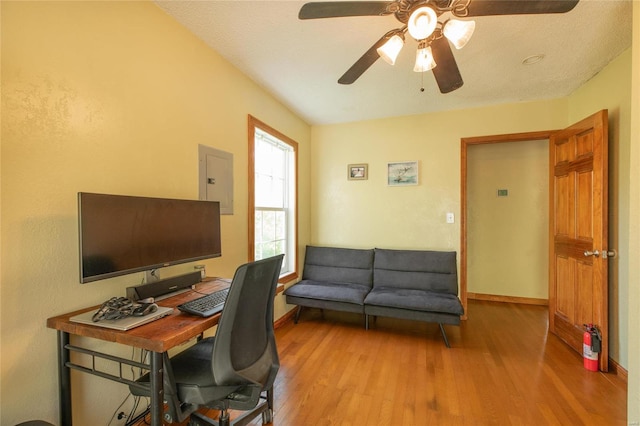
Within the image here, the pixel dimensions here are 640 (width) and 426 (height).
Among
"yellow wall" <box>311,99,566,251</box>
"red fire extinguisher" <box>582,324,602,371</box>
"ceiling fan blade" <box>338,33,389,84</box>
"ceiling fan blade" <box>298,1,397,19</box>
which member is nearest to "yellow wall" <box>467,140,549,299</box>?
"yellow wall" <box>311,99,566,251</box>

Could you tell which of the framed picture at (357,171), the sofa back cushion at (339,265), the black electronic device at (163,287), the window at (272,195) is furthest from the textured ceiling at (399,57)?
the sofa back cushion at (339,265)

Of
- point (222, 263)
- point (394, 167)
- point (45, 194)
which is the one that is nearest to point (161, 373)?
point (45, 194)

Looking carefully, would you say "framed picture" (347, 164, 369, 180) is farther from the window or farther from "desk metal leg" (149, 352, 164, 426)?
"desk metal leg" (149, 352, 164, 426)

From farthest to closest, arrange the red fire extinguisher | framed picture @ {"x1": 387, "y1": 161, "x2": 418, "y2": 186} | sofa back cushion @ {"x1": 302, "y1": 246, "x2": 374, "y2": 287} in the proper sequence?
framed picture @ {"x1": 387, "y1": 161, "x2": 418, "y2": 186}, sofa back cushion @ {"x1": 302, "y1": 246, "x2": 374, "y2": 287}, the red fire extinguisher

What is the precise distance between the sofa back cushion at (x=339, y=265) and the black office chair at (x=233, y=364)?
2034 mm

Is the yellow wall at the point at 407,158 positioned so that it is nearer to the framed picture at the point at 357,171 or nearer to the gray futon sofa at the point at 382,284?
the framed picture at the point at 357,171

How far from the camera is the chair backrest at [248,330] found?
1136mm

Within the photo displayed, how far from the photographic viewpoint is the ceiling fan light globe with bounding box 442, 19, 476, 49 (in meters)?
1.25

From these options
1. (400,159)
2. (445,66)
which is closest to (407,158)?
(400,159)

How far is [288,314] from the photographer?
10.7ft

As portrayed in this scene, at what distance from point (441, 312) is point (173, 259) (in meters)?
2.33

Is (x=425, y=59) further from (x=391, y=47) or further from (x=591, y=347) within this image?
(x=591, y=347)

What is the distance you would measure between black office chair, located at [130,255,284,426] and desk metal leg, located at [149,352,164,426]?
0.25 ft

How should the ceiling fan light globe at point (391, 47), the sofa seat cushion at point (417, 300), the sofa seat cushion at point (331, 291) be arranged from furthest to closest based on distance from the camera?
the sofa seat cushion at point (331, 291) → the sofa seat cushion at point (417, 300) → the ceiling fan light globe at point (391, 47)
